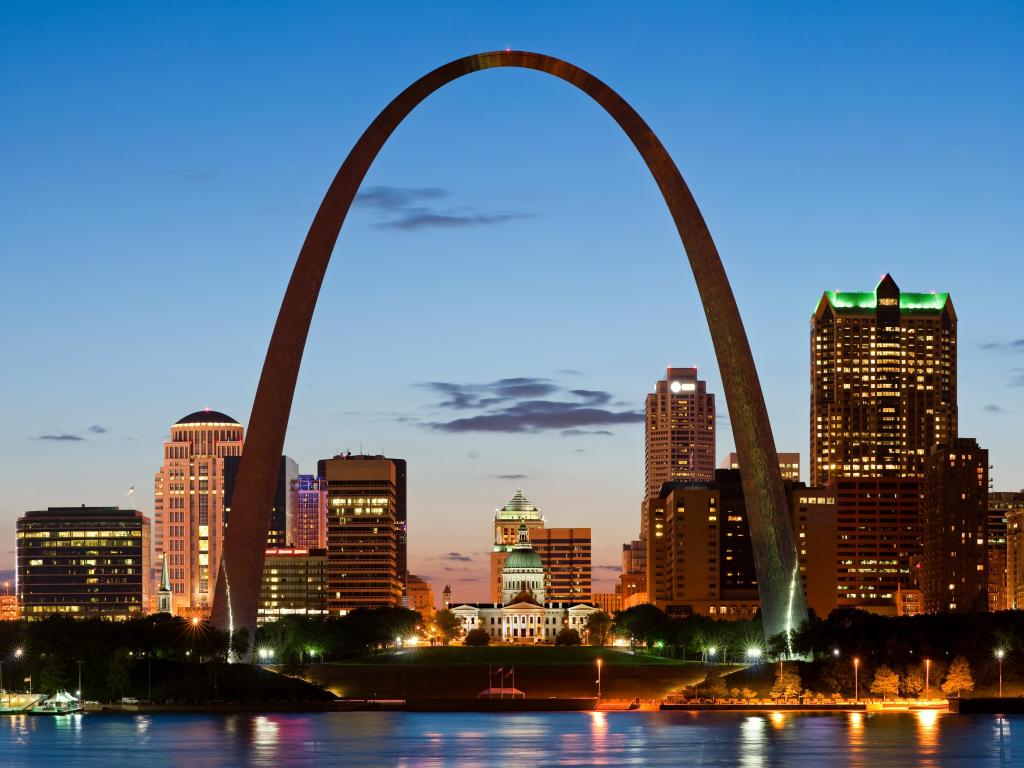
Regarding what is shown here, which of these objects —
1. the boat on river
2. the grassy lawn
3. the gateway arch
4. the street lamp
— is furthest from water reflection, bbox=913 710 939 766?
the boat on river

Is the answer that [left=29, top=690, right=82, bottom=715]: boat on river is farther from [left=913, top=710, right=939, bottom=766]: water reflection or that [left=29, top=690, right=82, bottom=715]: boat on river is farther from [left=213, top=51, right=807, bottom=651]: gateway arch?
[left=913, top=710, right=939, bottom=766]: water reflection

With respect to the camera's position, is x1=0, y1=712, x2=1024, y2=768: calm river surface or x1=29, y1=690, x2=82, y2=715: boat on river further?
x1=29, y1=690, x2=82, y2=715: boat on river

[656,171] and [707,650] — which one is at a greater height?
[656,171]

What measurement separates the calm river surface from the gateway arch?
23.9ft

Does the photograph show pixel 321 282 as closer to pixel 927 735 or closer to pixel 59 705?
pixel 59 705

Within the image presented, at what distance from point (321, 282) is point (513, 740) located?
20686 mm

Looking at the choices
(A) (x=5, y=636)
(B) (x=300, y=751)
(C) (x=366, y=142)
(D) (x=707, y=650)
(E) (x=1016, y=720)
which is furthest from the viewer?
(D) (x=707, y=650)

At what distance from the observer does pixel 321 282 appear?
7525 cm

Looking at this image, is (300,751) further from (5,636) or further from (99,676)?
(5,636)

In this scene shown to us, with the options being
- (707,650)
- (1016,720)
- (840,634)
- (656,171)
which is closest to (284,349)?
(656,171)

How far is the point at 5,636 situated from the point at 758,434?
44.2 meters

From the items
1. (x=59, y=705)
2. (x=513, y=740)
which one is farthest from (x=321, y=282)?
(x=59, y=705)

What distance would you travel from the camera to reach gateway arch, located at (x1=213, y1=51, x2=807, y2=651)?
73000 millimetres

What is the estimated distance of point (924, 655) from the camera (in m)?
86.1
